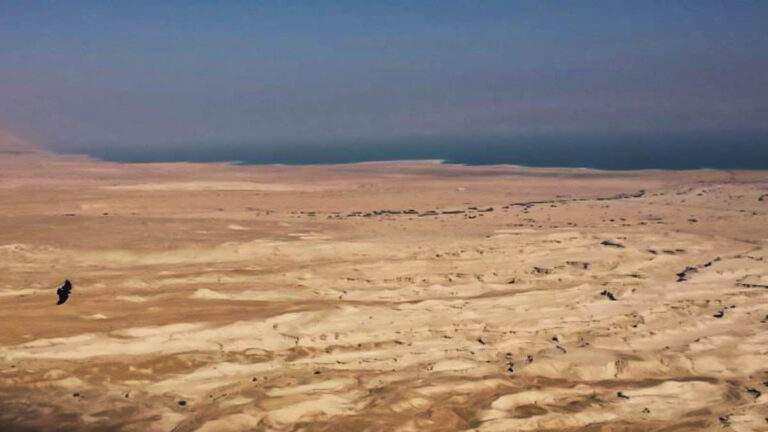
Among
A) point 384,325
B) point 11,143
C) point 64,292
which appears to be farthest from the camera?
point 11,143

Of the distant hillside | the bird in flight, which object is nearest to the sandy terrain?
the bird in flight

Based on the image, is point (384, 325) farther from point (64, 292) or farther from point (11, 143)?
point (11, 143)

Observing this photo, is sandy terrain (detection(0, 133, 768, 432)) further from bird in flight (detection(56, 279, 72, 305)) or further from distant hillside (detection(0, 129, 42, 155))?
distant hillside (detection(0, 129, 42, 155))

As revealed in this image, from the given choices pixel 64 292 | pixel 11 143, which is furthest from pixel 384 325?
pixel 11 143

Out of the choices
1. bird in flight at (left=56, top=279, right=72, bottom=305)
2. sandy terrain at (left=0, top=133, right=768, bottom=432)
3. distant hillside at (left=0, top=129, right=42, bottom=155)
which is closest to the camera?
sandy terrain at (left=0, top=133, right=768, bottom=432)

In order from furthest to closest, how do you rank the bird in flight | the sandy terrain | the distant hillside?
the distant hillside → the bird in flight → the sandy terrain

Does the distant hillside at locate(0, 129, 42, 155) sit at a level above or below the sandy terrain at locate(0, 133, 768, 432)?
above

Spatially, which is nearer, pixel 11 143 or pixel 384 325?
Answer: pixel 384 325

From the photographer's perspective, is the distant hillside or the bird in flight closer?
the bird in flight

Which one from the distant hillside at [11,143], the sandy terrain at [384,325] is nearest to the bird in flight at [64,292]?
the sandy terrain at [384,325]
